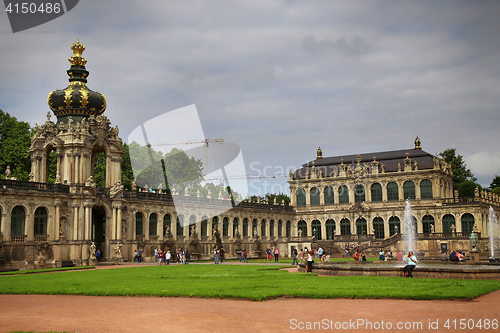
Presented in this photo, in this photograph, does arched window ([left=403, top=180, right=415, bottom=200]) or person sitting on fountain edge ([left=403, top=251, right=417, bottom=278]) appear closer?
person sitting on fountain edge ([left=403, top=251, right=417, bottom=278])

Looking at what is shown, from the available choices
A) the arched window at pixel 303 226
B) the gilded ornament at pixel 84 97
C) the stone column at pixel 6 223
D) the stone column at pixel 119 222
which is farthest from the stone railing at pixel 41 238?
the arched window at pixel 303 226

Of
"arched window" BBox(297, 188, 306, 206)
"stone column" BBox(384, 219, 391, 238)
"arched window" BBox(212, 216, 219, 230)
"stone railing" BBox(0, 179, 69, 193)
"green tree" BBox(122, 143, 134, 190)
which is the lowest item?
"stone column" BBox(384, 219, 391, 238)

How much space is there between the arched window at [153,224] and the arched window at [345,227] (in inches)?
1514

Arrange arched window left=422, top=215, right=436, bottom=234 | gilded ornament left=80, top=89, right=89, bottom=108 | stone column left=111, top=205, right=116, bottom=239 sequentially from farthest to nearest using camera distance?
arched window left=422, top=215, right=436, bottom=234
gilded ornament left=80, top=89, right=89, bottom=108
stone column left=111, top=205, right=116, bottom=239

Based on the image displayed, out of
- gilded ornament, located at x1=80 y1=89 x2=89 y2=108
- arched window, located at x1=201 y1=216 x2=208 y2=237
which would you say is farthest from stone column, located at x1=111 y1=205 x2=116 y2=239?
arched window, located at x1=201 y1=216 x2=208 y2=237

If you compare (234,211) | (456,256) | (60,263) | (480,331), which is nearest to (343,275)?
(456,256)

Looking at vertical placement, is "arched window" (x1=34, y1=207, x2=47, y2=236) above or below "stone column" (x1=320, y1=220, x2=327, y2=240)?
above

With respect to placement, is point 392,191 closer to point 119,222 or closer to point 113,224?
point 119,222

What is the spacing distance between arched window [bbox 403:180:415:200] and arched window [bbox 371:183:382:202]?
3.98 metres

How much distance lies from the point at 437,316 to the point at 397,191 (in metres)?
71.9

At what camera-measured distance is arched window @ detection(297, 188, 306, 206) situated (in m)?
91.4

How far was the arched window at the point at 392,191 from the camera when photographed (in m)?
83.8

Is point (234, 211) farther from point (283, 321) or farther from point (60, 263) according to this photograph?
point (283, 321)

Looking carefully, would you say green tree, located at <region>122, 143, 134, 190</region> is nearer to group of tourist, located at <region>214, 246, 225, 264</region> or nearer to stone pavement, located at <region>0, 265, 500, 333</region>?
group of tourist, located at <region>214, 246, 225, 264</region>
